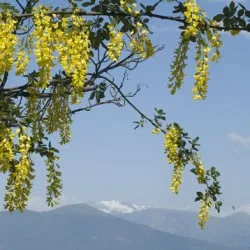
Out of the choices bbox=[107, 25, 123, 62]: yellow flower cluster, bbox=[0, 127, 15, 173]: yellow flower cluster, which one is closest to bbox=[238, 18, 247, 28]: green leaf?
bbox=[107, 25, 123, 62]: yellow flower cluster

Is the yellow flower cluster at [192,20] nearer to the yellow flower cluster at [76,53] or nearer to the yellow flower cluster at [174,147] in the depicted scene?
the yellow flower cluster at [76,53]

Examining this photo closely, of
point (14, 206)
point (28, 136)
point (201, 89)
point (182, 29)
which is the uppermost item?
point (182, 29)

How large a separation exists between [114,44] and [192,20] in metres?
0.86

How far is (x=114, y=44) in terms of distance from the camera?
5.17m

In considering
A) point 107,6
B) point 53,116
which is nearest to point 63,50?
point 107,6

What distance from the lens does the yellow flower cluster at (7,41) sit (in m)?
4.23

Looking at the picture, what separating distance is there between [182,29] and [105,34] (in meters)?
0.88

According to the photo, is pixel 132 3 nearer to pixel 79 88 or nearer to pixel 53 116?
pixel 79 88

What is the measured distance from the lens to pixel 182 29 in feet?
15.6

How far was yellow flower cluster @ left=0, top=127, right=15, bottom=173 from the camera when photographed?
5051mm

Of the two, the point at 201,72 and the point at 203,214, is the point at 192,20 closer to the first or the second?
the point at 201,72

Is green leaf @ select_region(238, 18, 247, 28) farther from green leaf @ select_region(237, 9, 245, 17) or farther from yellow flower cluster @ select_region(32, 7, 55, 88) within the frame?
yellow flower cluster @ select_region(32, 7, 55, 88)

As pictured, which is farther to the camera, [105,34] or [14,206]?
[14,206]

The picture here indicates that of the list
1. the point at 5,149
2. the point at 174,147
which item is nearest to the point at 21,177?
the point at 5,149
